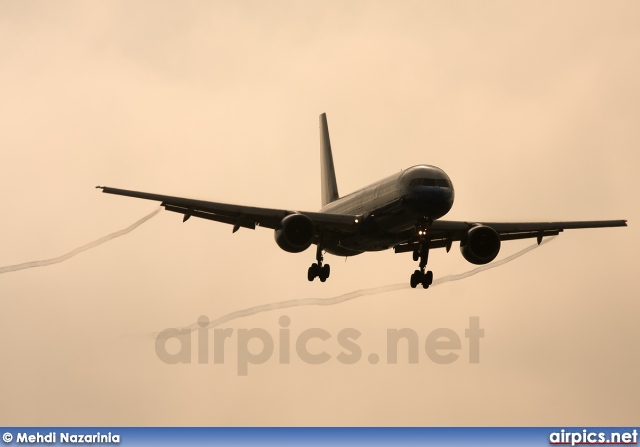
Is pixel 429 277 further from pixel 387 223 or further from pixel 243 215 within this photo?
pixel 243 215

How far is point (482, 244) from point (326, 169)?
805 inches

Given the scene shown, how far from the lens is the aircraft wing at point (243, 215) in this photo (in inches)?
2810

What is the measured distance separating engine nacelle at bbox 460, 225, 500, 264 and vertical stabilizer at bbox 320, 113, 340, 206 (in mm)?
16059

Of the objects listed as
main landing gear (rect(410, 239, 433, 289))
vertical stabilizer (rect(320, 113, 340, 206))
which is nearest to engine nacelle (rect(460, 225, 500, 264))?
main landing gear (rect(410, 239, 433, 289))

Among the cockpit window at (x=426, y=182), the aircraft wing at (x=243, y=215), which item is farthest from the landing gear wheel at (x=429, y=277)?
the cockpit window at (x=426, y=182)

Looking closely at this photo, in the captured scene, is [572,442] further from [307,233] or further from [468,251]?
[307,233]

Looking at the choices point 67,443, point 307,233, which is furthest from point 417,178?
point 67,443

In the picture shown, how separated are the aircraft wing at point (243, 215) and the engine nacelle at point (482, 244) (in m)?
7.67

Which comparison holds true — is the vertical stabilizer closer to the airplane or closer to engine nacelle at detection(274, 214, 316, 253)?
the airplane

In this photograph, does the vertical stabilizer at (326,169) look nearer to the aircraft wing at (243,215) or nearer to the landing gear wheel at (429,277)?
the landing gear wheel at (429,277)

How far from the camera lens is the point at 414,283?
252 feet

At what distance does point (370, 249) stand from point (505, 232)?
31.6 feet

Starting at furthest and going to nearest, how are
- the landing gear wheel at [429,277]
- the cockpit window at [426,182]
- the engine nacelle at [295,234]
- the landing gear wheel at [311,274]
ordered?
the landing gear wheel at [311,274]
the landing gear wheel at [429,277]
the engine nacelle at [295,234]
the cockpit window at [426,182]

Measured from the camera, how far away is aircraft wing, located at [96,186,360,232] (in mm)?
71375
